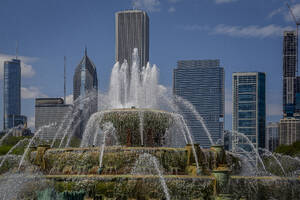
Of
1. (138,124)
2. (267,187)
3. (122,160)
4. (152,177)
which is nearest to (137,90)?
(138,124)

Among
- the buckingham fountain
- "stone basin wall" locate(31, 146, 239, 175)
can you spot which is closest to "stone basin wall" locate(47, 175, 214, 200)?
the buckingham fountain

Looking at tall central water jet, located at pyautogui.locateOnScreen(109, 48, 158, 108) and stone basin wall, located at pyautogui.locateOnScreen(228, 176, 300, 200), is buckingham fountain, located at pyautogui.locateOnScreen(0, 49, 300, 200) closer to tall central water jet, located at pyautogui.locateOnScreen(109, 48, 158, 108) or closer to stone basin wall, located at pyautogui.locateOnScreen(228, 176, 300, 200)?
stone basin wall, located at pyautogui.locateOnScreen(228, 176, 300, 200)

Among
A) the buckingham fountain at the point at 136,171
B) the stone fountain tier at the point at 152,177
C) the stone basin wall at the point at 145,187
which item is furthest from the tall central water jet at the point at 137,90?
the stone basin wall at the point at 145,187

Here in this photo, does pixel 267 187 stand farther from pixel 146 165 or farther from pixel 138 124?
pixel 138 124

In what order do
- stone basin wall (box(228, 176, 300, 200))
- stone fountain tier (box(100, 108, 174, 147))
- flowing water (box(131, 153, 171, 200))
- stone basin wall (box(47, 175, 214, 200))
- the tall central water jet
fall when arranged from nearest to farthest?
stone basin wall (box(47, 175, 214, 200)) < flowing water (box(131, 153, 171, 200)) < stone basin wall (box(228, 176, 300, 200)) < stone fountain tier (box(100, 108, 174, 147)) < the tall central water jet

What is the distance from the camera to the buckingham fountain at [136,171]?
20.2 meters

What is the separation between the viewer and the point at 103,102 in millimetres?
38062

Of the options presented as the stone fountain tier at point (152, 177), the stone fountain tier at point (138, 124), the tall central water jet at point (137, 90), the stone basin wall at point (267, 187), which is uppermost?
the tall central water jet at point (137, 90)

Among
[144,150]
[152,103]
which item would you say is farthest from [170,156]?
[152,103]

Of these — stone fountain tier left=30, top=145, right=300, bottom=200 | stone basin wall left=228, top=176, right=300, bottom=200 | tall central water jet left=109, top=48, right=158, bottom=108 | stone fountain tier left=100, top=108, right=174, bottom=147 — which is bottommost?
stone basin wall left=228, top=176, right=300, bottom=200

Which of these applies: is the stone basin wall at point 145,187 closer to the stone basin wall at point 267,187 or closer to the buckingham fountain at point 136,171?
the buckingham fountain at point 136,171

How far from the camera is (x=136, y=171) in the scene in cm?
2241

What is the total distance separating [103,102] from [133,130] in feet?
32.5

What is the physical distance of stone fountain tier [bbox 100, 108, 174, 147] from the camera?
2825cm
